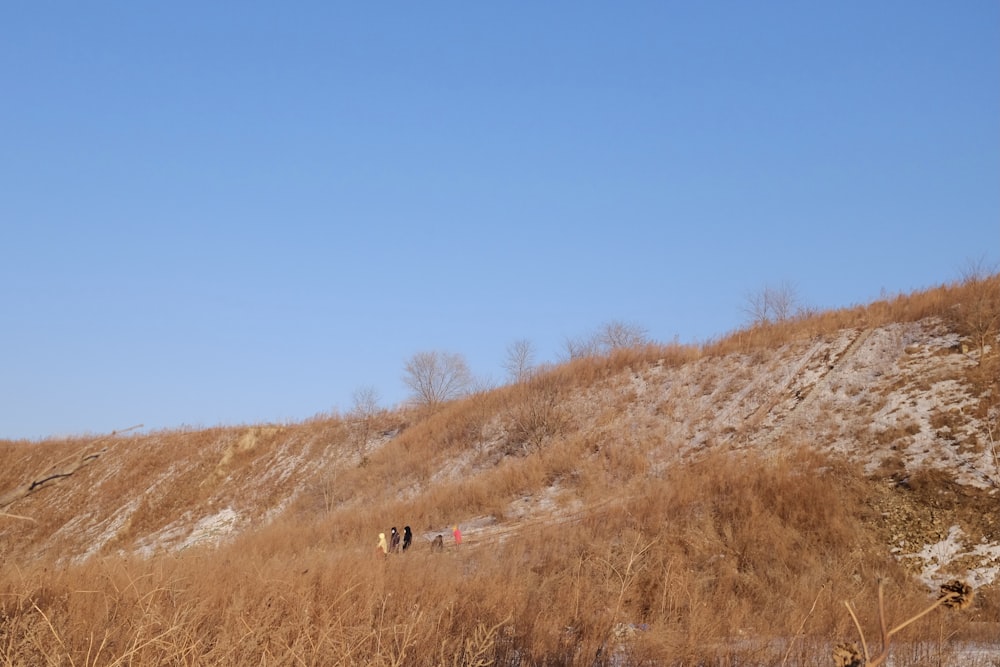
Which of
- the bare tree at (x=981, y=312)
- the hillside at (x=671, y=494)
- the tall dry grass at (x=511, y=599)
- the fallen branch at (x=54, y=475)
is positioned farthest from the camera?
the bare tree at (x=981, y=312)

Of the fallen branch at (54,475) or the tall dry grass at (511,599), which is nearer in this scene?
the fallen branch at (54,475)

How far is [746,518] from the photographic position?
14680 mm

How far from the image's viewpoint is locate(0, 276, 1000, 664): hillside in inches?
294

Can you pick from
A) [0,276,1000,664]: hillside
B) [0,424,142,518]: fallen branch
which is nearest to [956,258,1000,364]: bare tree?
[0,276,1000,664]: hillside

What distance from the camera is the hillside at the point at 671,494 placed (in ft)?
24.5

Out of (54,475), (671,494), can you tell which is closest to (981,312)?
(671,494)

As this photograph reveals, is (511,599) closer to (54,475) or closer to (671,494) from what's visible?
(54,475)

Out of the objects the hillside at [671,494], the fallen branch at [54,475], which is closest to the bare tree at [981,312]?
the hillside at [671,494]

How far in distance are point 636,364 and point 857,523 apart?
49.4ft

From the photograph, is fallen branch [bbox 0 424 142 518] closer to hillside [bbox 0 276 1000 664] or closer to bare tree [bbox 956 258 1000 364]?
hillside [bbox 0 276 1000 664]

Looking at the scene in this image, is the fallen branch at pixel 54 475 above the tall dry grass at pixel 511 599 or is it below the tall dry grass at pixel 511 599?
above

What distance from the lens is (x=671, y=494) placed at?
1644cm

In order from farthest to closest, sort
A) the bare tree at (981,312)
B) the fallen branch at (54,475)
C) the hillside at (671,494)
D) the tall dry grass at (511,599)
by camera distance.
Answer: the bare tree at (981,312)
the hillside at (671,494)
the tall dry grass at (511,599)
the fallen branch at (54,475)

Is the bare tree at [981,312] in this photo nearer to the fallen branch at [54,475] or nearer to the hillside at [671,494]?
the hillside at [671,494]
